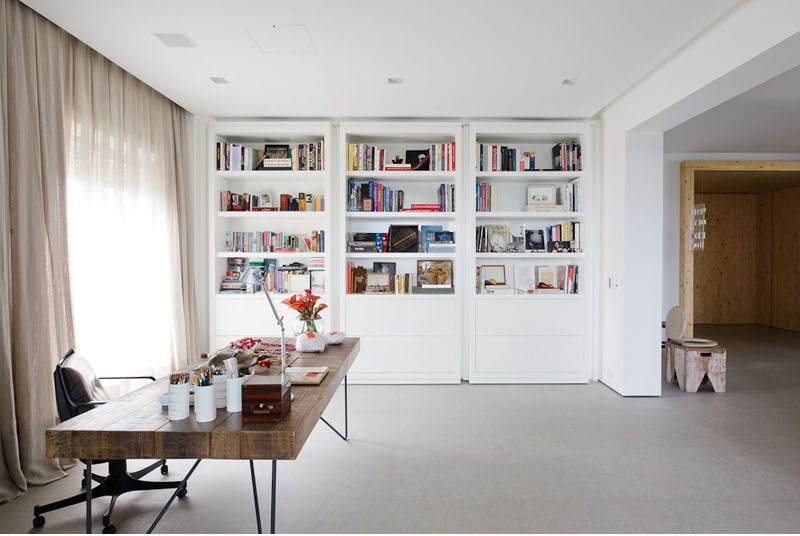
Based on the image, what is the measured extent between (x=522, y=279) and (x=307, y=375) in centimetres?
350

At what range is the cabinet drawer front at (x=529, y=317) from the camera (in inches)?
198

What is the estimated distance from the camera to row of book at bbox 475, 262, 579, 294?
17.0 feet

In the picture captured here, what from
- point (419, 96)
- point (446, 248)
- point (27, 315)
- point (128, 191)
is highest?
point (419, 96)

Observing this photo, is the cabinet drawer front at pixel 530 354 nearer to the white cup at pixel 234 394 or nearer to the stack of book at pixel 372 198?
the stack of book at pixel 372 198

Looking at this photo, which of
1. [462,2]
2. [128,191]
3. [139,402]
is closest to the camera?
[139,402]

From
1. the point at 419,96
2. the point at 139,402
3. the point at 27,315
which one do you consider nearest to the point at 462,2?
the point at 419,96

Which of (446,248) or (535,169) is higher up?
(535,169)

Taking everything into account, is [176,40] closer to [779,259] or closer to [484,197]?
[484,197]

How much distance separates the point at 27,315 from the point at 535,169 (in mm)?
4498

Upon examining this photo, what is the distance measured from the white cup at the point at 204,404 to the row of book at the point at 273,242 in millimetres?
3332

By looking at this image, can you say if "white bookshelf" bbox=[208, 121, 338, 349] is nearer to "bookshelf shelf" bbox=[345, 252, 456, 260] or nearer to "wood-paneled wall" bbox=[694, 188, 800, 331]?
"bookshelf shelf" bbox=[345, 252, 456, 260]

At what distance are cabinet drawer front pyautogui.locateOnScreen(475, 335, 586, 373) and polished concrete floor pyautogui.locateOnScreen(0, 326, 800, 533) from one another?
22.2 inches

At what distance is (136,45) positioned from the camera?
332 cm

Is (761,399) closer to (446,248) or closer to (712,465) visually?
(712,465)
